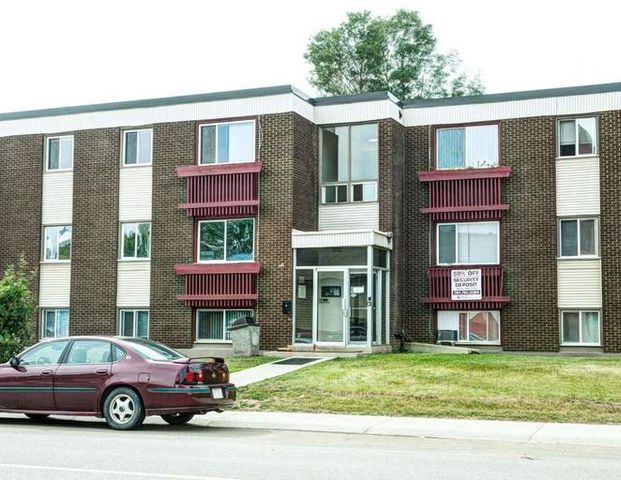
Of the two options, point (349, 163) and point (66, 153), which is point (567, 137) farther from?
point (66, 153)

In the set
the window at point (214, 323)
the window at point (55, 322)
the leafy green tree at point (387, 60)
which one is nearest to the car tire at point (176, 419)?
the window at point (214, 323)

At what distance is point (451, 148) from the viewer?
1058 inches

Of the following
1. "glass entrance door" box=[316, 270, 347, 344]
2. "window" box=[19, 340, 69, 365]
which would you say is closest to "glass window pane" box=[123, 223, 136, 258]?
"glass entrance door" box=[316, 270, 347, 344]

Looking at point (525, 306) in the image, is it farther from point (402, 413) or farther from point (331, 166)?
point (402, 413)

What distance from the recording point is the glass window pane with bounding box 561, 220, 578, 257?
25469 mm

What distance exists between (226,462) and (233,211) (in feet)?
53.1

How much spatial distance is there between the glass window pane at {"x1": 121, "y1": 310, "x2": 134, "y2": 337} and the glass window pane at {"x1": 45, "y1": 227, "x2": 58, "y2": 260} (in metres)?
3.03

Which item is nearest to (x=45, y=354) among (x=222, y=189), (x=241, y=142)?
(x=222, y=189)

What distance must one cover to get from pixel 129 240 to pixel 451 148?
10.1 meters

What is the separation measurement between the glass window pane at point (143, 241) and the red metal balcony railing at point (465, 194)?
8.25 m

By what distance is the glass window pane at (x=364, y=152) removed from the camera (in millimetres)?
26422

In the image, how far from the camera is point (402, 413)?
611 inches

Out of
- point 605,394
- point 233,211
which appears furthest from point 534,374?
point 233,211

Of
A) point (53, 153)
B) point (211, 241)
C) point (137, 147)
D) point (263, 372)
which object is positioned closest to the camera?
point (263, 372)
